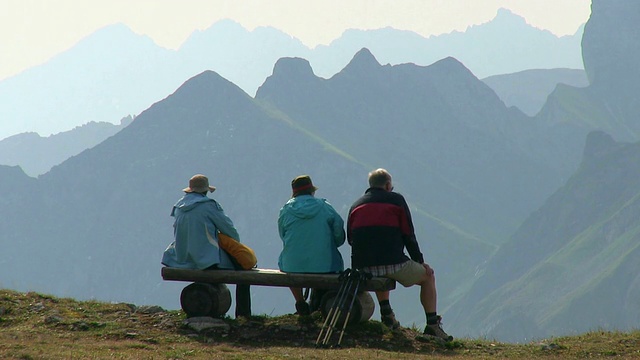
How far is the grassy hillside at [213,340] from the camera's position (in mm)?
11078

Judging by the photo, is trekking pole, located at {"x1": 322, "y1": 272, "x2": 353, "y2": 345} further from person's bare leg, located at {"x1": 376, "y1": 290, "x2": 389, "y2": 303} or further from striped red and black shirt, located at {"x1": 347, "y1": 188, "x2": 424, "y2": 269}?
person's bare leg, located at {"x1": 376, "y1": 290, "x2": 389, "y2": 303}

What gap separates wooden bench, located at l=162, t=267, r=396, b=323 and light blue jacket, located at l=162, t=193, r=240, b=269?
8.9 inches

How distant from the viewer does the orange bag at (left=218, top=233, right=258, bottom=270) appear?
46.1ft

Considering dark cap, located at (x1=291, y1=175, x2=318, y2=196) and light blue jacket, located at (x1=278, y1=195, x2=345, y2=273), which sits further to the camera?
dark cap, located at (x1=291, y1=175, x2=318, y2=196)

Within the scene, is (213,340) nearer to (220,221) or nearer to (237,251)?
(237,251)

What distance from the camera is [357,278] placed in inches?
504

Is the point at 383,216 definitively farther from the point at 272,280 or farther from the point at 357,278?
the point at 272,280

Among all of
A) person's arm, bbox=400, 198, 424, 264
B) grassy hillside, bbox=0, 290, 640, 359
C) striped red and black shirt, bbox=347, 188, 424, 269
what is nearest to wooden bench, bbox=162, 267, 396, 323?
grassy hillside, bbox=0, 290, 640, 359

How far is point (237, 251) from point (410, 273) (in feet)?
10.5

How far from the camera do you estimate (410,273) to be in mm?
12727

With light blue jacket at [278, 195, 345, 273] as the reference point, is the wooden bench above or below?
below

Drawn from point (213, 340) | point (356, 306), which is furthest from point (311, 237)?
point (213, 340)

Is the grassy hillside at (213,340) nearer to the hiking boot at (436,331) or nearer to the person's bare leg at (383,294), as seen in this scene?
the hiking boot at (436,331)

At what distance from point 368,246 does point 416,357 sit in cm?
234
